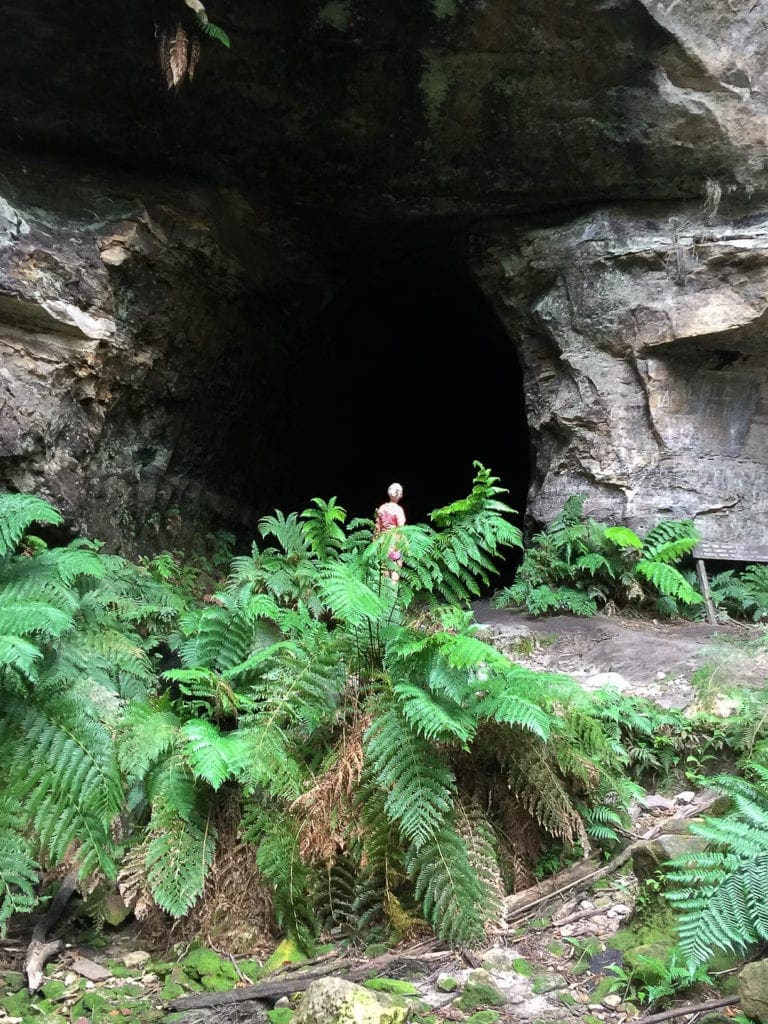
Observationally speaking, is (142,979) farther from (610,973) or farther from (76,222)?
(76,222)

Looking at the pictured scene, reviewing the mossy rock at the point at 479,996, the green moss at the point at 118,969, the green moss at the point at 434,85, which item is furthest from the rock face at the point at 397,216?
the mossy rock at the point at 479,996

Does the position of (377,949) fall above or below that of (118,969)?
above

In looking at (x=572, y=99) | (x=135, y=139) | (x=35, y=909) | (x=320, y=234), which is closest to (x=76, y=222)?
(x=135, y=139)

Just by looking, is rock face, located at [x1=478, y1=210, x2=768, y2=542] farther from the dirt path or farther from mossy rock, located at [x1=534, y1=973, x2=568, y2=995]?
mossy rock, located at [x1=534, y1=973, x2=568, y2=995]

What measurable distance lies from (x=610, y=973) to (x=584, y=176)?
7.56 meters

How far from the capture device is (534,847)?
10.3ft

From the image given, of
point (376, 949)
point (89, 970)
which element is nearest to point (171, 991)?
point (89, 970)

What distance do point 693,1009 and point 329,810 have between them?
1.47m

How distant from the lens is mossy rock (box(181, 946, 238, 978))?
2.70 meters

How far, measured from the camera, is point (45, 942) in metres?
2.89

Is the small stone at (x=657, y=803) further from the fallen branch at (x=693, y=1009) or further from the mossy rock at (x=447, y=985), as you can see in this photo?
the mossy rock at (x=447, y=985)

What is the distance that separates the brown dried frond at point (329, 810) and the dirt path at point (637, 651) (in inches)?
88.2

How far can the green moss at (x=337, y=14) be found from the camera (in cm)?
590

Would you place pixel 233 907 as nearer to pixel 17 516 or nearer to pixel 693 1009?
pixel 693 1009
